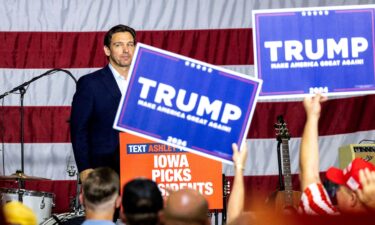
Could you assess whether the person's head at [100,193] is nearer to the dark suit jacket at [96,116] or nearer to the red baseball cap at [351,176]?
the red baseball cap at [351,176]

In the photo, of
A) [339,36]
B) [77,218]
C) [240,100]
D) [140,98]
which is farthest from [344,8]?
[77,218]

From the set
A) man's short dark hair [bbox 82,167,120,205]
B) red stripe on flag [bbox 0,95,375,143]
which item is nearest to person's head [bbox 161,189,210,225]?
man's short dark hair [bbox 82,167,120,205]

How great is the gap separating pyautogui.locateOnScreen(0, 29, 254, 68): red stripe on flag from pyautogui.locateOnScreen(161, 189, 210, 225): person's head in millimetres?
5442

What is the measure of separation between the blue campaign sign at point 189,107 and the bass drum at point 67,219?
2524 mm

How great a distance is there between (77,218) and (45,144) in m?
1.57

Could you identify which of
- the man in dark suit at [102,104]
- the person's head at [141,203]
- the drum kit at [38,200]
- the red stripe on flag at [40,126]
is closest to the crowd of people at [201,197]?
the person's head at [141,203]

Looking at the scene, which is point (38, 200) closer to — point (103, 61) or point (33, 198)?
point (33, 198)

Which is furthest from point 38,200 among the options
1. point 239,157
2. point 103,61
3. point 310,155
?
point 310,155

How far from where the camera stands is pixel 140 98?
208 inches

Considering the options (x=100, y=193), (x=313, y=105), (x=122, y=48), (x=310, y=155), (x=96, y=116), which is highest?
(x=122, y=48)

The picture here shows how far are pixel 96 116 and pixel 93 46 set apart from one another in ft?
8.92

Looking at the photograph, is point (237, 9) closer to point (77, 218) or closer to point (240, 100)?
point (77, 218)

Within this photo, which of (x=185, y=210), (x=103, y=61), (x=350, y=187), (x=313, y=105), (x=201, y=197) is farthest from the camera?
(x=103, y=61)

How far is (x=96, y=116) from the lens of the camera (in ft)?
21.6
